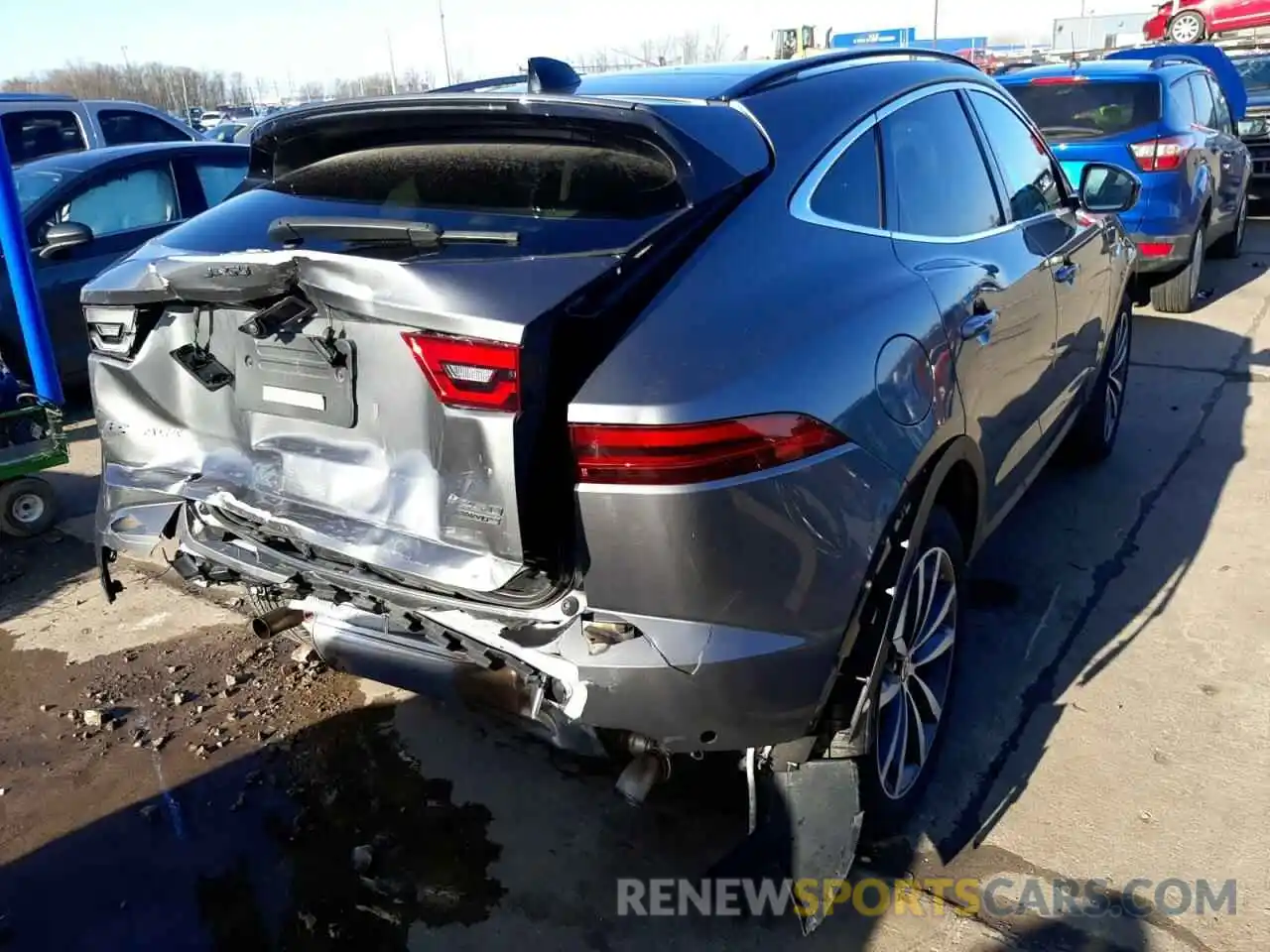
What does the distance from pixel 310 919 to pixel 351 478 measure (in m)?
1.13

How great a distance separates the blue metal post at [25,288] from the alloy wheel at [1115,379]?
5.34m

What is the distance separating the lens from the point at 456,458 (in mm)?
2135

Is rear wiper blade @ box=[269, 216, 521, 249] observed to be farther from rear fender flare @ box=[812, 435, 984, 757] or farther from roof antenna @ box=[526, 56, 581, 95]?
rear fender flare @ box=[812, 435, 984, 757]

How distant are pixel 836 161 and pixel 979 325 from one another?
0.61 m

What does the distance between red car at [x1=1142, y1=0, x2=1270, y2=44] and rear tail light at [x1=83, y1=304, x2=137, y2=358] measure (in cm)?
2360

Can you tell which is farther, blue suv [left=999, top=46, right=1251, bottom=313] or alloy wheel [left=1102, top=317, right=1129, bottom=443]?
blue suv [left=999, top=46, right=1251, bottom=313]

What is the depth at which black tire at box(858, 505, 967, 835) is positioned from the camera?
2.57 m

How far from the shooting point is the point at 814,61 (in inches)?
118

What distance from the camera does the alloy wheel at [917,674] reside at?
8.67 feet

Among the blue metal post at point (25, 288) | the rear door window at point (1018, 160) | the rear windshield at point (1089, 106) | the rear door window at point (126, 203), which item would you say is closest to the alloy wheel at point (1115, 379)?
the rear door window at point (1018, 160)

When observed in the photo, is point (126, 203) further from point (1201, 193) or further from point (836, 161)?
A: point (1201, 193)

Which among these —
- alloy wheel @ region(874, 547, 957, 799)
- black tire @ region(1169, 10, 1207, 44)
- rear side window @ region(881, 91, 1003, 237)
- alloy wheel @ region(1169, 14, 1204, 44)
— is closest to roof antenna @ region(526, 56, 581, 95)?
rear side window @ region(881, 91, 1003, 237)

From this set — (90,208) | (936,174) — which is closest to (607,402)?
(936,174)

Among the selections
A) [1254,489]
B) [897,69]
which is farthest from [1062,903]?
[1254,489]
